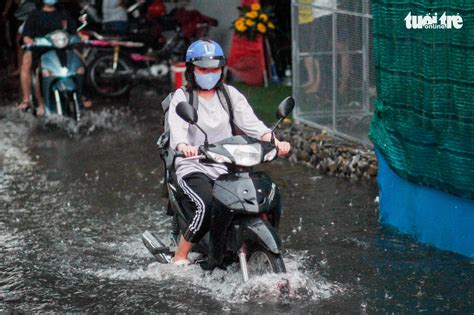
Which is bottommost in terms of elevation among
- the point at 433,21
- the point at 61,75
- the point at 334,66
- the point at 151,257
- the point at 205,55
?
the point at 151,257

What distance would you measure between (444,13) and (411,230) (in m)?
1.90

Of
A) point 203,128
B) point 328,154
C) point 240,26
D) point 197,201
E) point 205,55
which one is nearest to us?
point 197,201

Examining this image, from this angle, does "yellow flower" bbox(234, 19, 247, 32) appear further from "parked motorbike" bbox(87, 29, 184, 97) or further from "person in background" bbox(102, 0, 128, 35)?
"person in background" bbox(102, 0, 128, 35)

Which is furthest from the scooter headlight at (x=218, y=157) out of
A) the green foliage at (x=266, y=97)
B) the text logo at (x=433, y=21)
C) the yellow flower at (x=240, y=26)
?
the yellow flower at (x=240, y=26)

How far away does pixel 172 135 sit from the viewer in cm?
787

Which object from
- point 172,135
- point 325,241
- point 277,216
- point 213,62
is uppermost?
point 213,62

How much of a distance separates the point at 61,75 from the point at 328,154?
5036mm

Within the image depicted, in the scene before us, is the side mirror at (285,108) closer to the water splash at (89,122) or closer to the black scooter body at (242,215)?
the black scooter body at (242,215)

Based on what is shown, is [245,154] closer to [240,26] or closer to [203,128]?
[203,128]

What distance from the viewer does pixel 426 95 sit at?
8719mm

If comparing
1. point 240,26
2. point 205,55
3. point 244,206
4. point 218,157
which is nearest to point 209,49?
point 205,55

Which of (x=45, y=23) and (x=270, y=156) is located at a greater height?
(x=45, y=23)

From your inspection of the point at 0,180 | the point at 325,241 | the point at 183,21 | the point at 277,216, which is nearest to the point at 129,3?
the point at 183,21

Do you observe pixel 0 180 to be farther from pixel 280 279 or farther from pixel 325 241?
pixel 280 279
